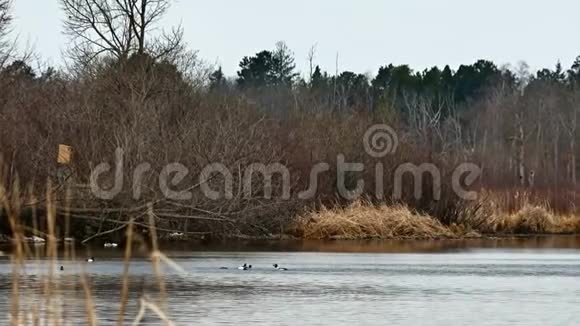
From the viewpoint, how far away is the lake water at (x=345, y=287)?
17672 mm

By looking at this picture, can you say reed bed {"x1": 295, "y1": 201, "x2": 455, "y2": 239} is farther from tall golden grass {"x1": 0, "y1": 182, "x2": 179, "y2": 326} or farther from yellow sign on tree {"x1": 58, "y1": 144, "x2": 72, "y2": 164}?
yellow sign on tree {"x1": 58, "y1": 144, "x2": 72, "y2": 164}

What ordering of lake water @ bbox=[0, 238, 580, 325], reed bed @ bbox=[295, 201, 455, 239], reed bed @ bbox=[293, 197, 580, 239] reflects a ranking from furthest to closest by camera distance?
reed bed @ bbox=[293, 197, 580, 239], reed bed @ bbox=[295, 201, 455, 239], lake water @ bbox=[0, 238, 580, 325]

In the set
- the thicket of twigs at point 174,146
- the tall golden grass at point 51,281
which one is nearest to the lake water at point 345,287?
the tall golden grass at point 51,281

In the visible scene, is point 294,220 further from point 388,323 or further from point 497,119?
point 497,119

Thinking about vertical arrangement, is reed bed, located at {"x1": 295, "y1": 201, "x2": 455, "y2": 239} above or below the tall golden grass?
above

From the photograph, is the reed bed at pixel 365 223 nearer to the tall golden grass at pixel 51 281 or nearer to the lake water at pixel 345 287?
the lake water at pixel 345 287

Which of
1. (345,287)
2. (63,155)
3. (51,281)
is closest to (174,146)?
(63,155)

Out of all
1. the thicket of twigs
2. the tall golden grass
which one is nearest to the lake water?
the tall golden grass

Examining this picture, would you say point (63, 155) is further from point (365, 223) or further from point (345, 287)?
point (345, 287)

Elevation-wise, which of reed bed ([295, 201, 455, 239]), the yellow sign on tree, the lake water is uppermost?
the yellow sign on tree

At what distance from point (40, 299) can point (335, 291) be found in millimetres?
5468

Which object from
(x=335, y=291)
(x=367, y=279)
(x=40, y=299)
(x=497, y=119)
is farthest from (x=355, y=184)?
(x=497, y=119)

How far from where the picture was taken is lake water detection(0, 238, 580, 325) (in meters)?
17.7

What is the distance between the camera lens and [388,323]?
16.8m
